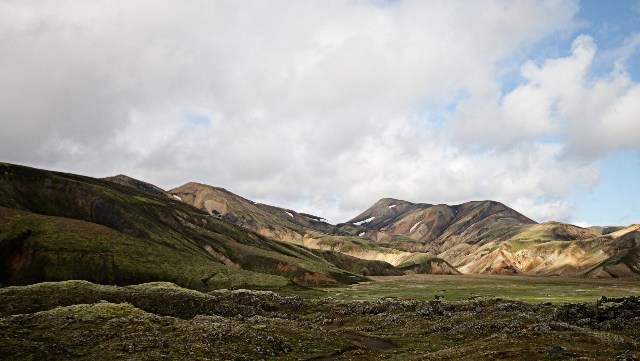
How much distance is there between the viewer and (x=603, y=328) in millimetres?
52344

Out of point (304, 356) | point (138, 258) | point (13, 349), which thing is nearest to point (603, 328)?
point (304, 356)

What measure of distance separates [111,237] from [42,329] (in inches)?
5083

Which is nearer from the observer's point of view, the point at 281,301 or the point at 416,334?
the point at 416,334

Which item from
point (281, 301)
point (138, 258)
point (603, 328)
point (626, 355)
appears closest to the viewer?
point (626, 355)

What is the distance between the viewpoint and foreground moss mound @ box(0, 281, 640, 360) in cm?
3978

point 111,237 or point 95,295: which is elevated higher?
point 111,237

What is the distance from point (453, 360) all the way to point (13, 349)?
37.2 m

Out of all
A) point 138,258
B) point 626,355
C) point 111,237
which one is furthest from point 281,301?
point 111,237

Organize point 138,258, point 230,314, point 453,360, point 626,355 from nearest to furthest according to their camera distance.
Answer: point 626,355 < point 453,360 < point 230,314 < point 138,258

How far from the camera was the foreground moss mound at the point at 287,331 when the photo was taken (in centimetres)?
3978

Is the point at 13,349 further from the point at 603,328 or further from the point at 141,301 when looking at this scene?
the point at 603,328

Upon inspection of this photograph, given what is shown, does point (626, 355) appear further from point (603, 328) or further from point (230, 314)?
point (230, 314)

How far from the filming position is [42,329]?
157 feet

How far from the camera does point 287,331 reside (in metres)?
51.4
